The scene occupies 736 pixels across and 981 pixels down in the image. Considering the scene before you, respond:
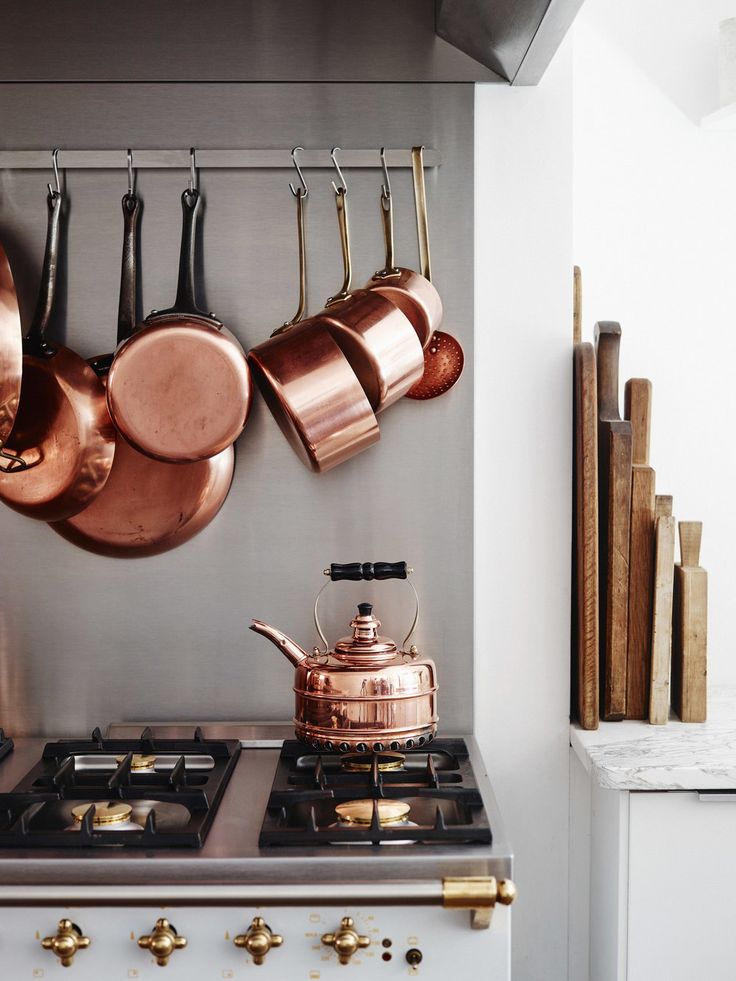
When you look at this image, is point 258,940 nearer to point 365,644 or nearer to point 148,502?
point 365,644

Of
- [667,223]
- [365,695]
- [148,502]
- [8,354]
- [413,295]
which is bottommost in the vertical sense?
[365,695]

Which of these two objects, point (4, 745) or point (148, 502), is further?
point (148, 502)

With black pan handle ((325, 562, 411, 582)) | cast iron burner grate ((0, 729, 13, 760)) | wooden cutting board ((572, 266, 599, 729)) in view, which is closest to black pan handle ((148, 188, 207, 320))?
black pan handle ((325, 562, 411, 582))

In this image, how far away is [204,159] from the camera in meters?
1.62

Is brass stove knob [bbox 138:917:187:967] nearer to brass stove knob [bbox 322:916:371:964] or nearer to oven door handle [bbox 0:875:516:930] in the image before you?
oven door handle [bbox 0:875:516:930]

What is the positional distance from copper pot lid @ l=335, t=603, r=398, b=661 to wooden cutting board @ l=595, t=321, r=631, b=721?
413mm

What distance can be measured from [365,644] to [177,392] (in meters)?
0.48

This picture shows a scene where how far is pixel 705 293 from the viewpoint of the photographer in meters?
1.96

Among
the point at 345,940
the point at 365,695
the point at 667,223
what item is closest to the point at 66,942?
the point at 345,940

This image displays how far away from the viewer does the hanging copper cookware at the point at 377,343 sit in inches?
58.3

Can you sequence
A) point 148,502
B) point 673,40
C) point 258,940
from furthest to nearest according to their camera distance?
point 673,40, point 148,502, point 258,940

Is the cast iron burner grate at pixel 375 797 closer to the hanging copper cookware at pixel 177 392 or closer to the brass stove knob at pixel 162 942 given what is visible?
the brass stove knob at pixel 162 942

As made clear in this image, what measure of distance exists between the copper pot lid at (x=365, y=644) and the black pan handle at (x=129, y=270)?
23.4 inches

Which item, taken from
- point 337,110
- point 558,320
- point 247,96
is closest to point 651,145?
point 558,320
